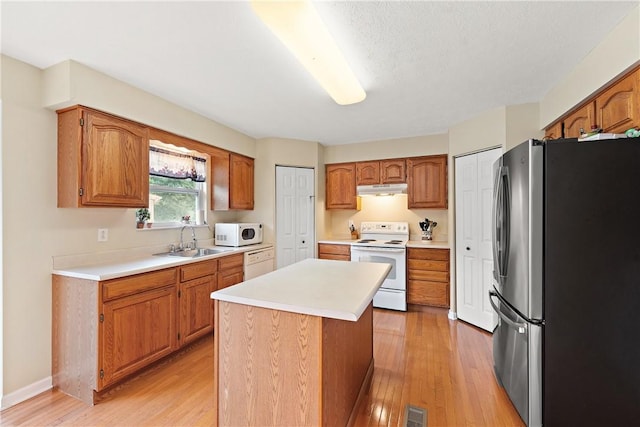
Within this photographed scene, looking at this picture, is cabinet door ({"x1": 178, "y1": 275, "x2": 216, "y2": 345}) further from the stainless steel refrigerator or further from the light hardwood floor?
the stainless steel refrigerator

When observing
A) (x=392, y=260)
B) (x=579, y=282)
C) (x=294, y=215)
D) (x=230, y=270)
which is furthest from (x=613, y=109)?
(x=230, y=270)

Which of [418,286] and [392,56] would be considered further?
[418,286]

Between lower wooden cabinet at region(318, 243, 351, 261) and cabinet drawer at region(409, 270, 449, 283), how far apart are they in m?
0.92

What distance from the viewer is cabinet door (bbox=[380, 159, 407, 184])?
4.07m

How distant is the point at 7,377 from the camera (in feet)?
6.15

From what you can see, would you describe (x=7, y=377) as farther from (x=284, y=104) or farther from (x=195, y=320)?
(x=284, y=104)

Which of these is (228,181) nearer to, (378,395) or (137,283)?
(137,283)

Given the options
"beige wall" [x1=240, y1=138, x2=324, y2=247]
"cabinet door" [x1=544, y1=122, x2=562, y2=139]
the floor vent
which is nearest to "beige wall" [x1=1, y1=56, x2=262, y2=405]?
"beige wall" [x1=240, y1=138, x2=324, y2=247]

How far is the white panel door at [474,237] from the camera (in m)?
3.02

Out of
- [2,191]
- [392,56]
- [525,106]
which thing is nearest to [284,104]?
[392,56]

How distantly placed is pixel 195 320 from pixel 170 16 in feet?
8.04

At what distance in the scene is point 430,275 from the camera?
12.0 ft

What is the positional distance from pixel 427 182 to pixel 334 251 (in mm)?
1670

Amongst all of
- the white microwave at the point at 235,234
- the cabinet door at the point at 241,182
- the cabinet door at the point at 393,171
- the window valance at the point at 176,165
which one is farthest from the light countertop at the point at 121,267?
the cabinet door at the point at 393,171
